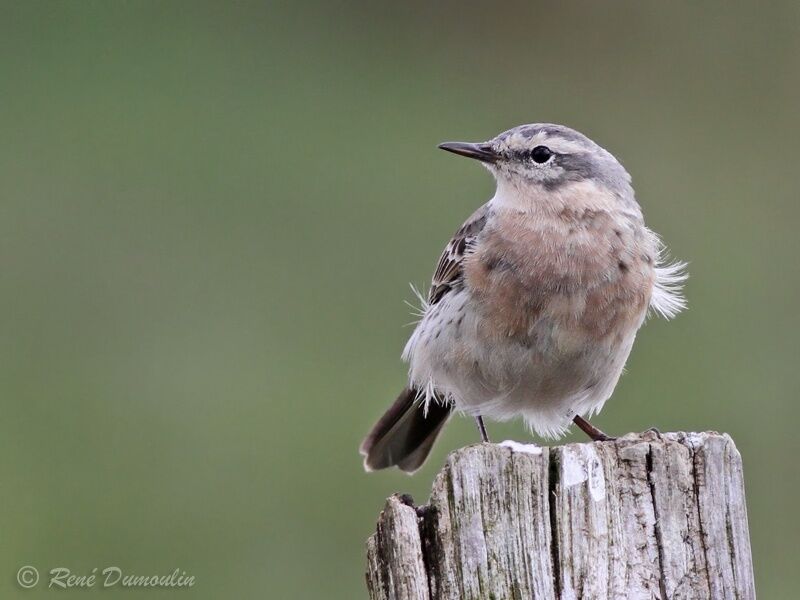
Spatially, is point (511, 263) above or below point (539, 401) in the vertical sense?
above

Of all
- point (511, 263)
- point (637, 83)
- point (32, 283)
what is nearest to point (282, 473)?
point (32, 283)

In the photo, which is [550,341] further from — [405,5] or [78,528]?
[405,5]

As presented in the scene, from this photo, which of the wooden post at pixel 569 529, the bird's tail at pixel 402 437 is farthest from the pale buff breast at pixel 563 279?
the wooden post at pixel 569 529
